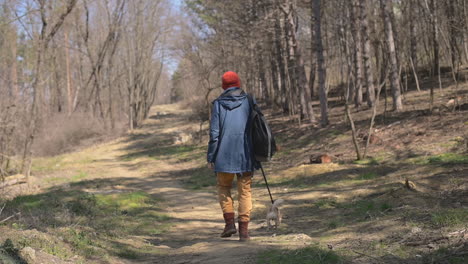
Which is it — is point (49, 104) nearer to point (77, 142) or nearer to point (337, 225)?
point (77, 142)

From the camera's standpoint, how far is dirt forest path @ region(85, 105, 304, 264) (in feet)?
16.5

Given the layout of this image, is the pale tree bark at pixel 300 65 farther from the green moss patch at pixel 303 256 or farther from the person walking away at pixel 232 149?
the green moss patch at pixel 303 256

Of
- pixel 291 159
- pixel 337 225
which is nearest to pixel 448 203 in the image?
pixel 337 225

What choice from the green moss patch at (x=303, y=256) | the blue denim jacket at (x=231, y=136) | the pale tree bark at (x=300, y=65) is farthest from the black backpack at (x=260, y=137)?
the pale tree bark at (x=300, y=65)

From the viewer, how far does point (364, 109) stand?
59.9 feet

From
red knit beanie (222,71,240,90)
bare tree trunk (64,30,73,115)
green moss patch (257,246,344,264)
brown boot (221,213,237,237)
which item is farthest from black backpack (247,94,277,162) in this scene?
bare tree trunk (64,30,73,115)

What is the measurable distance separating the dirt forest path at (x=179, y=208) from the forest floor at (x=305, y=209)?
3 cm

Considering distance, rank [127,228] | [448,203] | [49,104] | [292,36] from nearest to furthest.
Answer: [448,203]
[127,228]
[292,36]
[49,104]

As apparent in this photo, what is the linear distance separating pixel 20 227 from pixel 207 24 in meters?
29.1

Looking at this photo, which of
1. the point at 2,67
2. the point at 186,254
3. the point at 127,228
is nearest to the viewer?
the point at 186,254

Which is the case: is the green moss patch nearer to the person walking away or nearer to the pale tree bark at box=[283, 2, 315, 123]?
the person walking away

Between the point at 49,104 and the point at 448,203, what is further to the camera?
the point at 49,104

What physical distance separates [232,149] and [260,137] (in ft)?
1.23

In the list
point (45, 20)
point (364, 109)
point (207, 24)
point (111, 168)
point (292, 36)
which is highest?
point (207, 24)
